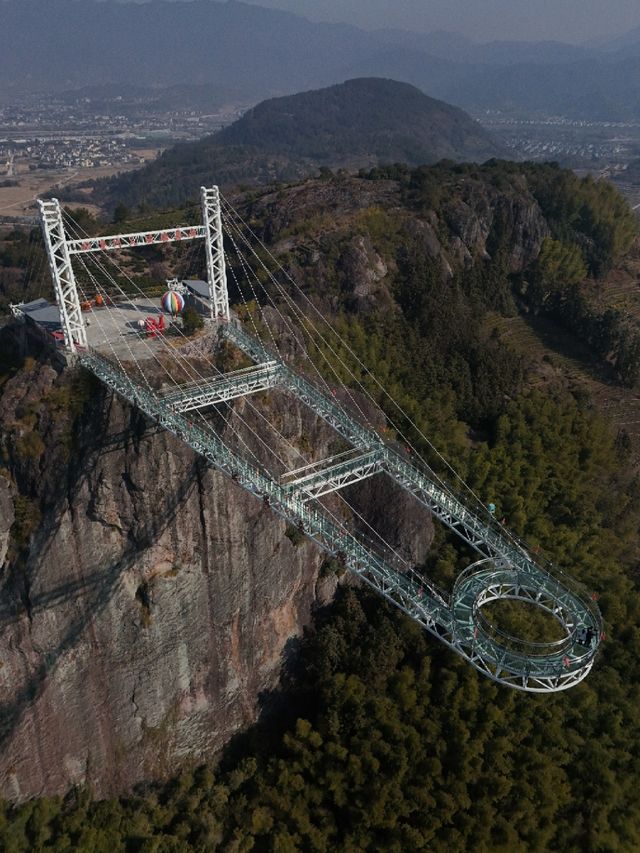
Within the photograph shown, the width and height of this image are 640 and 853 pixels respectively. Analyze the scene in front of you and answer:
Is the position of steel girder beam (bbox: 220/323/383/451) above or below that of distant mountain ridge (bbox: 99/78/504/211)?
above

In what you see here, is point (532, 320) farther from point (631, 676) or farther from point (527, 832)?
point (527, 832)

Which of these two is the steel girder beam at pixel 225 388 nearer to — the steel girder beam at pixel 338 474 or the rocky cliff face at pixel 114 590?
the rocky cliff face at pixel 114 590

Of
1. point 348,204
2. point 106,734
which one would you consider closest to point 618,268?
point 348,204

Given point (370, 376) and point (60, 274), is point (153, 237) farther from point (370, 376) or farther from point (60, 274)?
point (370, 376)

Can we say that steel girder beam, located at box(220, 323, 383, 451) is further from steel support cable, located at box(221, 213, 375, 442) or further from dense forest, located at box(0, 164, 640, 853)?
dense forest, located at box(0, 164, 640, 853)

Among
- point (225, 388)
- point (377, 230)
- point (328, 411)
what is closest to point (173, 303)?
point (225, 388)

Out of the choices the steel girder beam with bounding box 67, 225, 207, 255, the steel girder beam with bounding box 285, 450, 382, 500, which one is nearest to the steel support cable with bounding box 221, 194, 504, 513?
the steel girder beam with bounding box 67, 225, 207, 255

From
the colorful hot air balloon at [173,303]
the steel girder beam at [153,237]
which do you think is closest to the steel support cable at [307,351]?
the colorful hot air balloon at [173,303]
